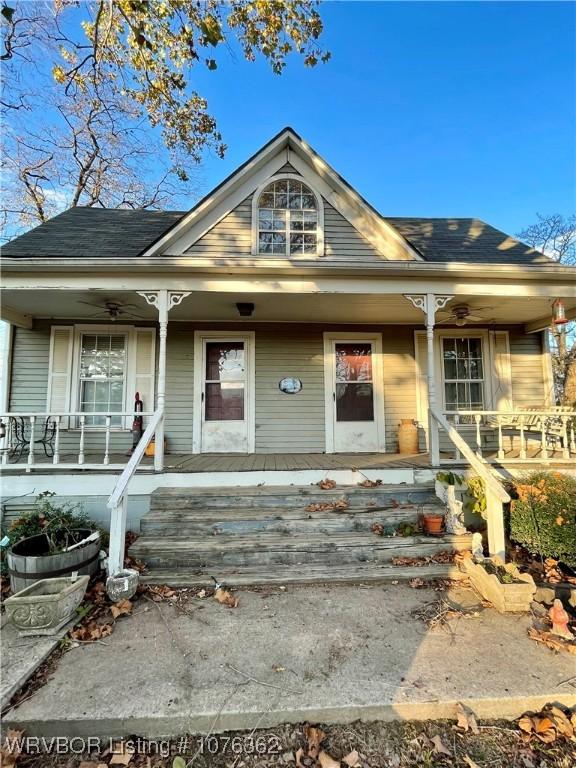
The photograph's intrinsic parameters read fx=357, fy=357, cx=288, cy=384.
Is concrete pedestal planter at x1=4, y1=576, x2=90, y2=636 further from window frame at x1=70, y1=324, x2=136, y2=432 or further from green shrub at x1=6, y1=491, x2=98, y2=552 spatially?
window frame at x1=70, y1=324, x2=136, y2=432

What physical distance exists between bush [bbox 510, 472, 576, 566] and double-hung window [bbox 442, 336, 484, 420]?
3389mm

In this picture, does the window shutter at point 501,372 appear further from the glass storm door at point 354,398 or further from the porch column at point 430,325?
the porch column at point 430,325

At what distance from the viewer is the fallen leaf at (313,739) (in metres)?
1.79

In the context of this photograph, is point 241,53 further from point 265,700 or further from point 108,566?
point 265,700

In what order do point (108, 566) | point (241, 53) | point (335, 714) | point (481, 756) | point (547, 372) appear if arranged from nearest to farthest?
point (481, 756), point (335, 714), point (108, 566), point (241, 53), point (547, 372)

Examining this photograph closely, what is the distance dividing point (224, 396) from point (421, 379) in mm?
3859

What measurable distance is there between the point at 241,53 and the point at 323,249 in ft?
9.67

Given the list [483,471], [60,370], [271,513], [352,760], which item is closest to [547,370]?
[483,471]

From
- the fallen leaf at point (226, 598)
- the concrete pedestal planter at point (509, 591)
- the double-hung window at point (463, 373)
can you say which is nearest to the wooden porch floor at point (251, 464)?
the double-hung window at point (463, 373)

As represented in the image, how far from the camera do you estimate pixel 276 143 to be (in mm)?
5918

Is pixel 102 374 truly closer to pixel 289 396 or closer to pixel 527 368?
pixel 289 396

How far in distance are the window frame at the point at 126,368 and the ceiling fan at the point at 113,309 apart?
0.82 ft

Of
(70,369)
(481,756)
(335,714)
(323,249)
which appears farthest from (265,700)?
(70,369)

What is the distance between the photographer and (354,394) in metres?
6.98
